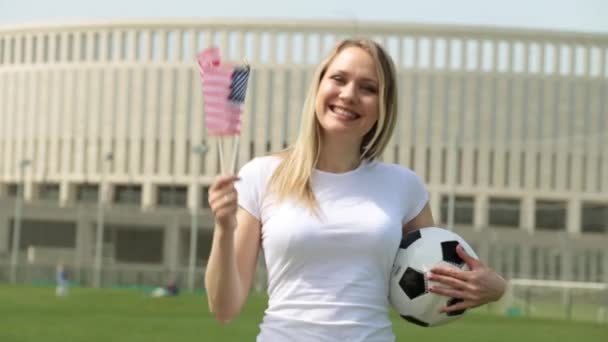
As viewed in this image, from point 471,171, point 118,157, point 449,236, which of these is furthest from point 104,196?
point 449,236

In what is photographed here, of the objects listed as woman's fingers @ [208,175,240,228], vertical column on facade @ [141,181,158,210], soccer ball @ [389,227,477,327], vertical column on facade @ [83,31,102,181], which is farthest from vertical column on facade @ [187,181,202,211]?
woman's fingers @ [208,175,240,228]

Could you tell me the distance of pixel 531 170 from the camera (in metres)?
86.5

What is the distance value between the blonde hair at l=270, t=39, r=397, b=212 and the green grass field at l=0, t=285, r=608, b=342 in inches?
672

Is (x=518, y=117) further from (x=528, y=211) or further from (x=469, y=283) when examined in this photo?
(x=469, y=283)

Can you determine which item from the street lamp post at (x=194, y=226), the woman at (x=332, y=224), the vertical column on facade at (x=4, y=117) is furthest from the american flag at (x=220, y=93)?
the vertical column on facade at (x=4, y=117)

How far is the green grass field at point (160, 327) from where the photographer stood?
23.0 m

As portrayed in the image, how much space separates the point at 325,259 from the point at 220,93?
71 centimetres

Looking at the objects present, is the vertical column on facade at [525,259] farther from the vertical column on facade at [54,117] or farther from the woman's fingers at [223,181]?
the woman's fingers at [223,181]

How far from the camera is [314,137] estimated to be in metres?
4.32

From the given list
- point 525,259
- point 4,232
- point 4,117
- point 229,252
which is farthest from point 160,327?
point 4,117

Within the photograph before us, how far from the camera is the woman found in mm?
4184

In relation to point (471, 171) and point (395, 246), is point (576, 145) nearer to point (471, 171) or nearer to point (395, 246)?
point (471, 171)

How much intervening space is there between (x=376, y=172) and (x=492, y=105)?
8261 cm

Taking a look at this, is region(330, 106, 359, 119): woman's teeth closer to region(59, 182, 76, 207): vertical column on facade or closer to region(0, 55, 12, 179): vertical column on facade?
region(59, 182, 76, 207): vertical column on facade
